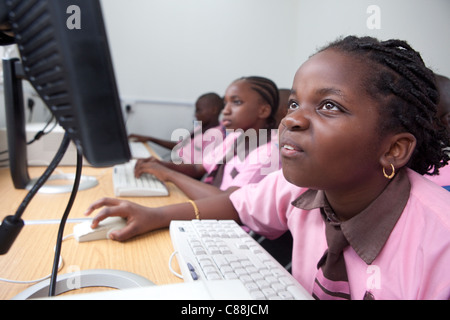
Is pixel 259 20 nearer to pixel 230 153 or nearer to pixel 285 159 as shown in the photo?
pixel 230 153

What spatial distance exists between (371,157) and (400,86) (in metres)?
0.12

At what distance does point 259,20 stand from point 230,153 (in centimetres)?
120

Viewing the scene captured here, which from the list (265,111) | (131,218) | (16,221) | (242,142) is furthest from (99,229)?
(265,111)

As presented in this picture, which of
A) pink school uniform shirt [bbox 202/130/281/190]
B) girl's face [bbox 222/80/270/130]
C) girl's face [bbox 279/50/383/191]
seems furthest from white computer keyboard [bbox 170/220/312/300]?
girl's face [bbox 222/80/270/130]

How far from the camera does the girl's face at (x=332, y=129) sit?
Result: 462 millimetres

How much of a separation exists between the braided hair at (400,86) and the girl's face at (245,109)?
81 centimetres

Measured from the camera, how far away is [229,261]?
0.48 meters

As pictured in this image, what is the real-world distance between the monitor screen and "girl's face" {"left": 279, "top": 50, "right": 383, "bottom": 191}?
293mm

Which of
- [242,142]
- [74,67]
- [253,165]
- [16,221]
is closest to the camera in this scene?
[74,67]

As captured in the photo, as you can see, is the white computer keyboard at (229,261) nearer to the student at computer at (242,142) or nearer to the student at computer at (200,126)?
the student at computer at (242,142)

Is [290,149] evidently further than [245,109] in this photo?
No

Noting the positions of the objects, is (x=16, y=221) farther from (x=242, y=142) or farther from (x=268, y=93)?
(x=268, y=93)

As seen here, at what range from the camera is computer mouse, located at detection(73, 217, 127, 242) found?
586mm
